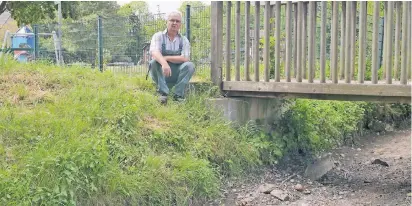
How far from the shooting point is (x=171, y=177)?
5.29 m

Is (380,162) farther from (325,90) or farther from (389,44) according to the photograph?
(389,44)

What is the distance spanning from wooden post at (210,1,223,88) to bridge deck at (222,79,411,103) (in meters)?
0.18

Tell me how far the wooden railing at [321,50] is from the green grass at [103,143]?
0.82 meters

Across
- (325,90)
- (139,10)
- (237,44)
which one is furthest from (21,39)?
(325,90)

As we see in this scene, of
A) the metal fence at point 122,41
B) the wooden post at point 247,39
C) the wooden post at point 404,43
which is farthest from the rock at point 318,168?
the metal fence at point 122,41

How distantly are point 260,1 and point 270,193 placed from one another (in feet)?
8.73

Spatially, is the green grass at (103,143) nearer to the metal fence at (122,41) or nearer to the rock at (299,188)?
the rock at (299,188)

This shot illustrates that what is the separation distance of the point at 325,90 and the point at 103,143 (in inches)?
117

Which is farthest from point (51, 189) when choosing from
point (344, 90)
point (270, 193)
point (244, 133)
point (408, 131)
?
point (408, 131)

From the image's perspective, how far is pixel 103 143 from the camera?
507 centimetres

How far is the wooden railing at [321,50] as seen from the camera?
20.9 feet

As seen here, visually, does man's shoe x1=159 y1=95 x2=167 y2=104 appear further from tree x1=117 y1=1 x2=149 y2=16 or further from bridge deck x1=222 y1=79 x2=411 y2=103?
tree x1=117 y1=1 x2=149 y2=16

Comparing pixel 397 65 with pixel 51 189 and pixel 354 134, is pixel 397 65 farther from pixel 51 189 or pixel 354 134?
pixel 51 189

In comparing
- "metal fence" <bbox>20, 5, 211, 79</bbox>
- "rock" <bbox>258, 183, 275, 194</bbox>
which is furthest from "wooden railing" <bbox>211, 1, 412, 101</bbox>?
"rock" <bbox>258, 183, 275, 194</bbox>
